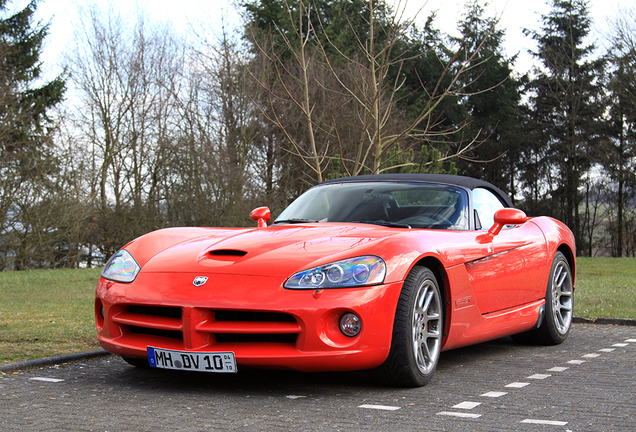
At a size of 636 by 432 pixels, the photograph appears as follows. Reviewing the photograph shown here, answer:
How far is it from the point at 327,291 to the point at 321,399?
602 millimetres

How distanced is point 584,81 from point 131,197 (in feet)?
87.3

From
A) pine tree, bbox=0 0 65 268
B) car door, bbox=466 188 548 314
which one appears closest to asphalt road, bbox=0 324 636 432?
car door, bbox=466 188 548 314

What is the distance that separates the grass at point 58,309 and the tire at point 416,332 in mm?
2802

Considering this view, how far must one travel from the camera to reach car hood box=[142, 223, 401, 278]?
4121 mm

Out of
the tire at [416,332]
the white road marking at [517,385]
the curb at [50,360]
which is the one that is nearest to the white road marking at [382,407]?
the tire at [416,332]

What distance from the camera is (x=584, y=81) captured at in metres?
40.5

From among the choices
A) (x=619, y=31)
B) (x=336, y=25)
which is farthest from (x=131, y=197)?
(x=619, y=31)

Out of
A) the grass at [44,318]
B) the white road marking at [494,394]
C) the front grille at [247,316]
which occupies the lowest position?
the white road marking at [494,394]

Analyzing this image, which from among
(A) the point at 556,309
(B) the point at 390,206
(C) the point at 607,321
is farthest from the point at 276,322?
(C) the point at 607,321

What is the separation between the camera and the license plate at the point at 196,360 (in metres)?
3.93

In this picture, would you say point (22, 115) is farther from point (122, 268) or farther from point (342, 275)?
point (342, 275)

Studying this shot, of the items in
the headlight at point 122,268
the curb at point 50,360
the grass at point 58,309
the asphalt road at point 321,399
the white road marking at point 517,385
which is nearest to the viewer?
the asphalt road at point 321,399

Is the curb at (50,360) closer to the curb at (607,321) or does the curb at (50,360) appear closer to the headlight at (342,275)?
the headlight at (342,275)

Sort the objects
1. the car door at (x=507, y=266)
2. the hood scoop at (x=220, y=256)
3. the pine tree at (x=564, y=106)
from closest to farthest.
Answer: the hood scoop at (x=220, y=256) < the car door at (x=507, y=266) < the pine tree at (x=564, y=106)
